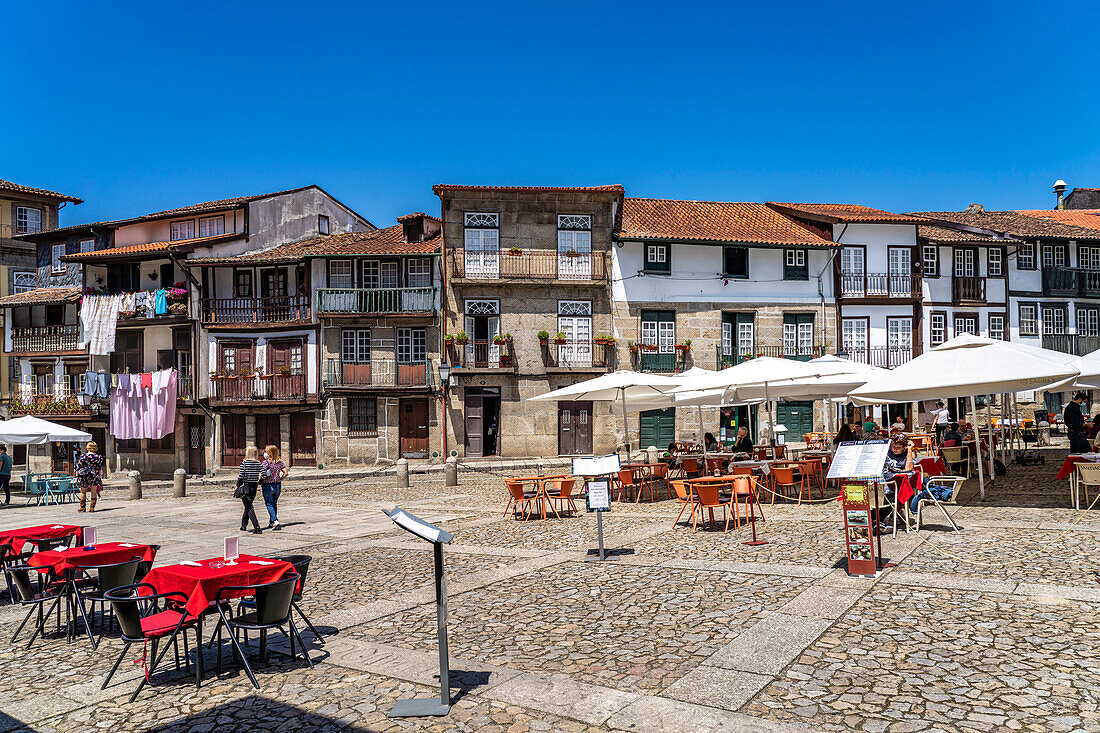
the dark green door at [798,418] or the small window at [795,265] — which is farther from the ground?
the small window at [795,265]

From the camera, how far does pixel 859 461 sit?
8.71 m

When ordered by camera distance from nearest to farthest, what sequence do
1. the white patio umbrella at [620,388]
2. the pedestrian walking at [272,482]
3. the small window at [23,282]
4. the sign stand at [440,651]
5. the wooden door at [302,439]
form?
the sign stand at [440,651] → the pedestrian walking at [272,482] → the white patio umbrella at [620,388] → the wooden door at [302,439] → the small window at [23,282]

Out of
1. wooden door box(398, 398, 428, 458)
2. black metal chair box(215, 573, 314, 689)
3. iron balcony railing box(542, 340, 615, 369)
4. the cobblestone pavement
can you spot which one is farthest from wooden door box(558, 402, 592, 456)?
black metal chair box(215, 573, 314, 689)

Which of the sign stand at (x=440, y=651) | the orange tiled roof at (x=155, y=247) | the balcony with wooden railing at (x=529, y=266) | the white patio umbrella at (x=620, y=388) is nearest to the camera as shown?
the sign stand at (x=440, y=651)

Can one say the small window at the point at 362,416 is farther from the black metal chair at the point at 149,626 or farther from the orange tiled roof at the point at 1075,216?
the orange tiled roof at the point at 1075,216

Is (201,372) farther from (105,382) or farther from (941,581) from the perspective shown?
(941,581)

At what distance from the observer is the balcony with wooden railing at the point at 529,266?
32.1 m

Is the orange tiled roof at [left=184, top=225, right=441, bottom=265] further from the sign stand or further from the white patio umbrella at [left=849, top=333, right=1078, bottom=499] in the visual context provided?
the sign stand

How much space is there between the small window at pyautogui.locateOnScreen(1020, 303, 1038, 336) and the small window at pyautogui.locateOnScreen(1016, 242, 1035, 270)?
5.73ft

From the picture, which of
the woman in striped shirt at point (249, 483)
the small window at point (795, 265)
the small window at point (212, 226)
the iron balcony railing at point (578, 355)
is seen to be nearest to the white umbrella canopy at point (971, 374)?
the woman in striped shirt at point (249, 483)

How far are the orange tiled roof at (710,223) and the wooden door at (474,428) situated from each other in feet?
28.5

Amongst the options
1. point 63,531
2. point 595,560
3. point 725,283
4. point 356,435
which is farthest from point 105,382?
point 595,560

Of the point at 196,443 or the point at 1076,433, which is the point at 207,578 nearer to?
the point at 1076,433

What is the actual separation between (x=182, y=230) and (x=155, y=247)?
1.98 meters
